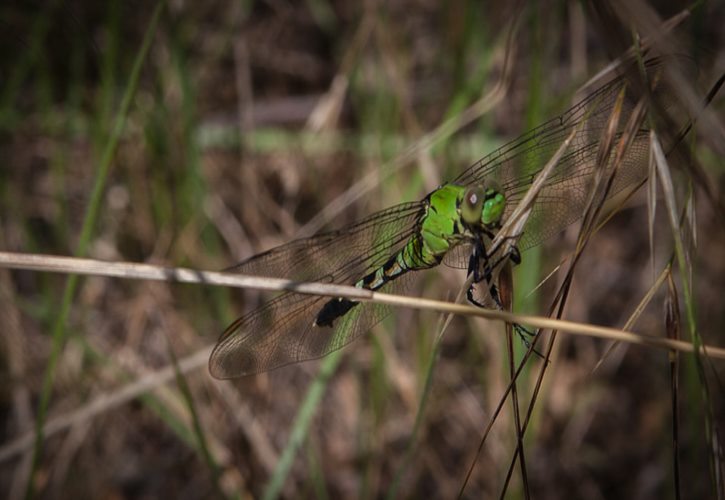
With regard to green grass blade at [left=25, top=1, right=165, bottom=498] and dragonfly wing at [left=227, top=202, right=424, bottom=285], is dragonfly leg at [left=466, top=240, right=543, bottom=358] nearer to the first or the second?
dragonfly wing at [left=227, top=202, right=424, bottom=285]

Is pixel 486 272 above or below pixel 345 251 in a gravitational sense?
below

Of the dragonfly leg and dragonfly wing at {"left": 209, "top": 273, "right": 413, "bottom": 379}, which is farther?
dragonfly wing at {"left": 209, "top": 273, "right": 413, "bottom": 379}

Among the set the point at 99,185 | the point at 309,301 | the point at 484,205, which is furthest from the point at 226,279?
the point at 484,205

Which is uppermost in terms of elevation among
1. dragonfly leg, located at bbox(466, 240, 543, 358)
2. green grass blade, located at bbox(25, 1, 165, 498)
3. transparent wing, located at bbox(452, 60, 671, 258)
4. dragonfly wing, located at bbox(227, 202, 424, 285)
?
green grass blade, located at bbox(25, 1, 165, 498)

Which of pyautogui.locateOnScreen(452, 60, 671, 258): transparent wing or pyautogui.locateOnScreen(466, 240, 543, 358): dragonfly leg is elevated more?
pyautogui.locateOnScreen(452, 60, 671, 258): transparent wing

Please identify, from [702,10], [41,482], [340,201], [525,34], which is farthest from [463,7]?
[41,482]

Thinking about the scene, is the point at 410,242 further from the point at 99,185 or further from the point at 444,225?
the point at 99,185

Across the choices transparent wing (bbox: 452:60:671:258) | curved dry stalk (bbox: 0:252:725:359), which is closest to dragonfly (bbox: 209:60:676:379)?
transparent wing (bbox: 452:60:671:258)

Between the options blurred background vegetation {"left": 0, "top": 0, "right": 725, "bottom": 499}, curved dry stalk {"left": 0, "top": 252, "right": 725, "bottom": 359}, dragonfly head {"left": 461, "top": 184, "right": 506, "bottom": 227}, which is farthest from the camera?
blurred background vegetation {"left": 0, "top": 0, "right": 725, "bottom": 499}

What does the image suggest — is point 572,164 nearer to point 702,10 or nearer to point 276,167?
point 702,10
